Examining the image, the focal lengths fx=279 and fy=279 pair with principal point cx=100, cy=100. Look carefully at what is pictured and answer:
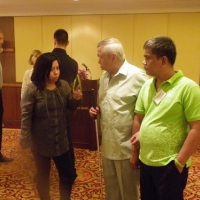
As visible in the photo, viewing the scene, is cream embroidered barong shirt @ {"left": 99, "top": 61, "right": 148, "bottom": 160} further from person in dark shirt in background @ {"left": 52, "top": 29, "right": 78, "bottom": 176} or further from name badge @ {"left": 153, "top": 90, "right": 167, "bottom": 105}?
person in dark shirt in background @ {"left": 52, "top": 29, "right": 78, "bottom": 176}

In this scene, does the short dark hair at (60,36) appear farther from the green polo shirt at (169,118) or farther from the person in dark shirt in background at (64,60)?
the green polo shirt at (169,118)

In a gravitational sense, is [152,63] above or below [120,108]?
above

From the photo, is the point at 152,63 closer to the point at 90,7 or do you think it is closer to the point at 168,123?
the point at 168,123

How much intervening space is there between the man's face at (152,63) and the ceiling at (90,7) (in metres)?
3.69

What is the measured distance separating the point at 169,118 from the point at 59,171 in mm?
1072

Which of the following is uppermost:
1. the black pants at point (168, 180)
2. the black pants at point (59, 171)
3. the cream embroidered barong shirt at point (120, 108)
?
the cream embroidered barong shirt at point (120, 108)

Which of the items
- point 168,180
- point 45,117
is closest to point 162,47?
point 168,180

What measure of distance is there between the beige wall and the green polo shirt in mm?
3973

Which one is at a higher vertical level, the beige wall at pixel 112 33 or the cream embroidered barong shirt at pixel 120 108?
the beige wall at pixel 112 33

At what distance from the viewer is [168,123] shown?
59.3 inches

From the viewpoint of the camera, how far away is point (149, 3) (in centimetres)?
504

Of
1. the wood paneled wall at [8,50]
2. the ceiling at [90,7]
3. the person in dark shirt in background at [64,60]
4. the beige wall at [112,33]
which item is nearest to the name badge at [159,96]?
the person in dark shirt in background at [64,60]

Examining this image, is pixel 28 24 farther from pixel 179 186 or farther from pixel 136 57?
pixel 179 186

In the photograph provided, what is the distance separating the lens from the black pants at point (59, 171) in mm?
2131
